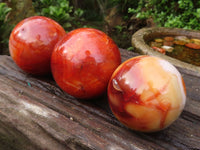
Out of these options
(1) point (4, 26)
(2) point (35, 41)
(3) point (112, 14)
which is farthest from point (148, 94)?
(3) point (112, 14)

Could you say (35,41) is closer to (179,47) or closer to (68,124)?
(68,124)

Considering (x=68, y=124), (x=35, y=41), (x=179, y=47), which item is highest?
(x=35, y=41)

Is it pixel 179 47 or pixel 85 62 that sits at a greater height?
pixel 85 62

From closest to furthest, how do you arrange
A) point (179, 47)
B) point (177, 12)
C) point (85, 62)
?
point (85, 62) → point (179, 47) → point (177, 12)

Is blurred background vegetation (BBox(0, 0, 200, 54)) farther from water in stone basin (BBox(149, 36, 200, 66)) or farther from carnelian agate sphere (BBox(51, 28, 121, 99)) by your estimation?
carnelian agate sphere (BBox(51, 28, 121, 99))

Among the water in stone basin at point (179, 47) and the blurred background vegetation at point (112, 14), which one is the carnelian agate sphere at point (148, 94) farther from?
the blurred background vegetation at point (112, 14)

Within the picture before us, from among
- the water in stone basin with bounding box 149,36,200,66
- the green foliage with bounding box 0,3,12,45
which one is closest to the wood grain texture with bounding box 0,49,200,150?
the water in stone basin with bounding box 149,36,200,66
